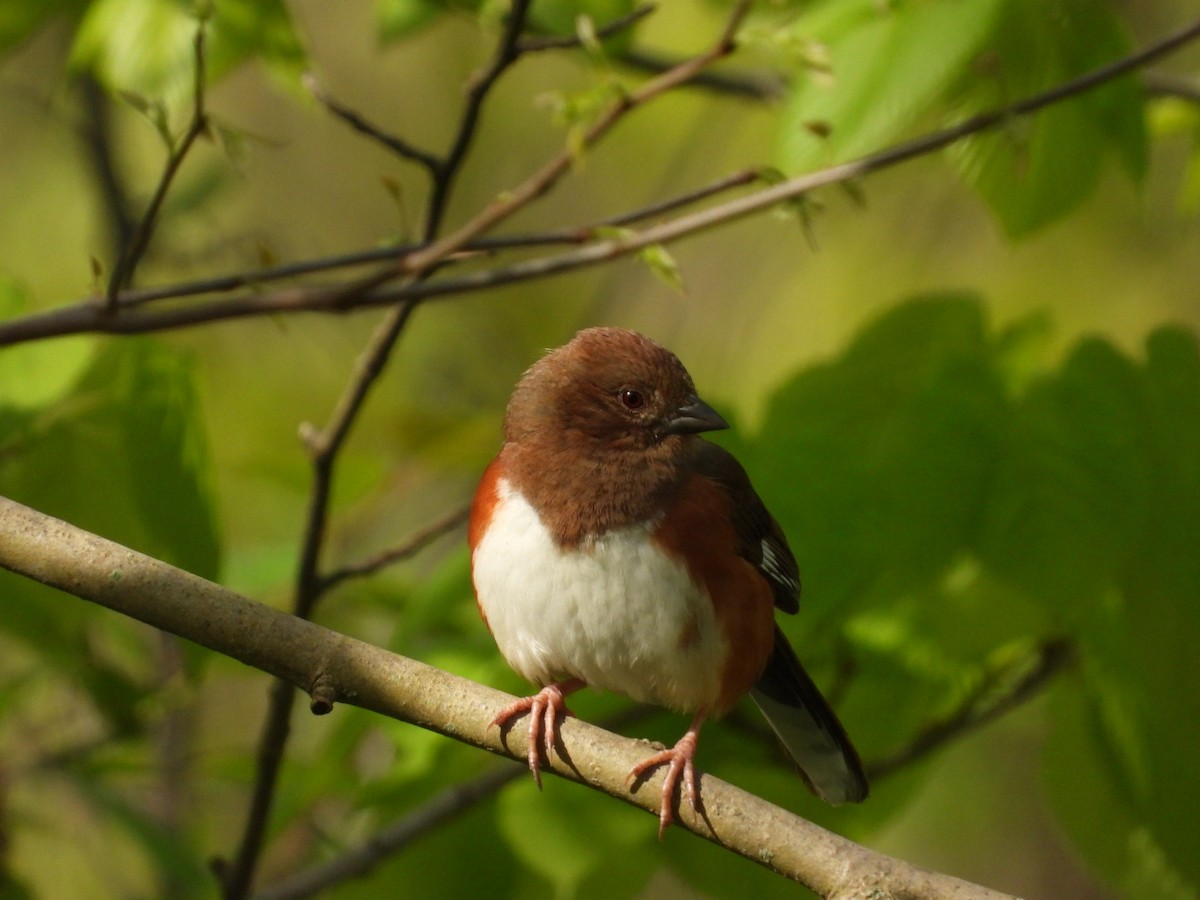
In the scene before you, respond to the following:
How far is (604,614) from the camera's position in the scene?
319cm

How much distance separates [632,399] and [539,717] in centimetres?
100

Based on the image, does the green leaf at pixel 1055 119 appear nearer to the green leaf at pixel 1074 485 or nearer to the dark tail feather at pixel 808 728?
the green leaf at pixel 1074 485

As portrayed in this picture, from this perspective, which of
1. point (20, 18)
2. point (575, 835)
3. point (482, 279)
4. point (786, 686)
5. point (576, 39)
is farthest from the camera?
point (786, 686)

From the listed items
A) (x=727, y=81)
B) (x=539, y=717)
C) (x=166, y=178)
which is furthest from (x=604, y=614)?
(x=727, y=81)

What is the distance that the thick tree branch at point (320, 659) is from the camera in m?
2.45

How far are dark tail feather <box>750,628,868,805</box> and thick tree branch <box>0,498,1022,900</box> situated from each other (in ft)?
2.45

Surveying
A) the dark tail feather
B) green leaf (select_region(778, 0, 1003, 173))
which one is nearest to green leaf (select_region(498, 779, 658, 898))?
the dark tail feather

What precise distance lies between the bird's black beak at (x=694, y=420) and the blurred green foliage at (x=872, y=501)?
0.11 m

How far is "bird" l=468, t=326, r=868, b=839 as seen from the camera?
3207 millimetres

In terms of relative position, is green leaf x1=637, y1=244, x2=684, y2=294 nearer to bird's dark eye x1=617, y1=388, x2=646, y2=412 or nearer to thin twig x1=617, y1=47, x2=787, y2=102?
bird's dark eye x1=617, y1=388, x2=646, y2=412

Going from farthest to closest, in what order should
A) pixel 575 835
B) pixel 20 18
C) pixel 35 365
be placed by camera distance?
pixel 575 835 < pixel 20 18 < pixel 35 365

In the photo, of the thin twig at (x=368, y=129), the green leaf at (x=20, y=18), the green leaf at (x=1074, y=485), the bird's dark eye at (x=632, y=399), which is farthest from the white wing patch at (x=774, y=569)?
the green leaf at (x=20, y=18)

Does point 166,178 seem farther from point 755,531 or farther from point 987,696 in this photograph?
point 987,696

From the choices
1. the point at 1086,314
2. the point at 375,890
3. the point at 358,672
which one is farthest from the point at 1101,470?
the point at 1086,314
